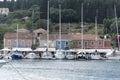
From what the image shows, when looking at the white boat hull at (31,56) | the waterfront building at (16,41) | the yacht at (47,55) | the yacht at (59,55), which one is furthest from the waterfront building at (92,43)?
the white boat hull at (31,56)

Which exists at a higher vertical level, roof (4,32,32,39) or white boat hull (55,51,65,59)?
roof (4,32,32,39)

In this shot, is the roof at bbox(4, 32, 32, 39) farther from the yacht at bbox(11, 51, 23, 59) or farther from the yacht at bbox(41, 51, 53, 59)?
the yacht at bbox(41, 51, 53, 59)

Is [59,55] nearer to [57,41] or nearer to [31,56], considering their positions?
[31,56]

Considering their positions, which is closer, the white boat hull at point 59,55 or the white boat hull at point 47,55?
the white boat hull at point 59,55

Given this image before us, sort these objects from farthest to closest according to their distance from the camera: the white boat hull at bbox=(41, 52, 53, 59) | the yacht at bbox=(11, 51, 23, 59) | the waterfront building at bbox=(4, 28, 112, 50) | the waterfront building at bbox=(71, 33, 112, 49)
Result: 1. the waterfront building at bbox=(4, 28, 112, 50)
2. the waterfront building at bbox=(71, 33, 112, 49)
3. the white boat hull at bbox=(41, 52, 53, 59)
4. the yacht at bbox=(11, 51, 23, 59)

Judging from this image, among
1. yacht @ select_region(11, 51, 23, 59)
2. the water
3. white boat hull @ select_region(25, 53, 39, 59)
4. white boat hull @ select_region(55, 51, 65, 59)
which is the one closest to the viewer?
the water

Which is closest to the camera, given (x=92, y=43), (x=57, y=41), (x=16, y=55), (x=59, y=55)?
(x=16, y=55)

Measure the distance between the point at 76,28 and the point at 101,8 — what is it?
1951 cm

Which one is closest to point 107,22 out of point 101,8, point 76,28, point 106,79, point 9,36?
point 76,28

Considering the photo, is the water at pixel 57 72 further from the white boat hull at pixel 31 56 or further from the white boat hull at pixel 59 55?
the white boat hull at pixel 31 56

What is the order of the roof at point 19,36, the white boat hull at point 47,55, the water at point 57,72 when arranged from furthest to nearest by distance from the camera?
the roof at point 19,36
the white boat hull at point 47,55
the water at point 57,72

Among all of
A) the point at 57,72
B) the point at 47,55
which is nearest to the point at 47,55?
the point at 47,55

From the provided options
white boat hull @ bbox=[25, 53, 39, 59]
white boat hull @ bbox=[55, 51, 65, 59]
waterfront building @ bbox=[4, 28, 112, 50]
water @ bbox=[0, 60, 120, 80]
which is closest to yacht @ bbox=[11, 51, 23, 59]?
white boat hull @ bbox=[25, 53, 39, 59]

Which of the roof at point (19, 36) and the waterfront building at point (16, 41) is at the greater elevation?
the roof at point (19, 36)
